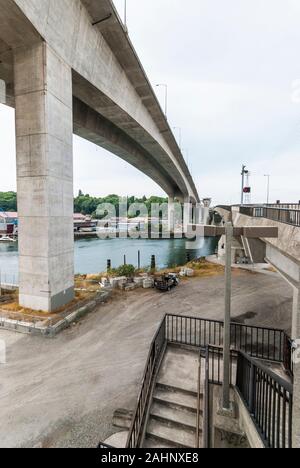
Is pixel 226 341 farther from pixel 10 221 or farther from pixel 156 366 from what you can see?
pixel 10 221

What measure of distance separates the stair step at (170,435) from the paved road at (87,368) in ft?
2.38

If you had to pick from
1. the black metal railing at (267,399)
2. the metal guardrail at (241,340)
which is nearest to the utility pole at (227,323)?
the black metal railing at (267,399)

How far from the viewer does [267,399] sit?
3346mm

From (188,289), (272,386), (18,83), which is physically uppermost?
(18,83)

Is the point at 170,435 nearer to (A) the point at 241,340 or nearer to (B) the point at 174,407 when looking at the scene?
(B) the point at 174,407

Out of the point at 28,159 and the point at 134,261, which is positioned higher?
the point at 28,159

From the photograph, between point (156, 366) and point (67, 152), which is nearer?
point (156, 366)

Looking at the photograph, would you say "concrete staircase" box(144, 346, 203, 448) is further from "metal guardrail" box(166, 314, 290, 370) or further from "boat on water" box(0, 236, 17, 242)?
"boat on water" box(0, 236, 17, 242)

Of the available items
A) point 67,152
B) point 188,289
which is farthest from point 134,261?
point 67,152

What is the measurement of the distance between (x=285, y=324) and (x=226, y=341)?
19.7 ft

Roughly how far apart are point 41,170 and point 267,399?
903 cm

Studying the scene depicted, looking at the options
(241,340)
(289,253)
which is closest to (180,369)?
(241,340)

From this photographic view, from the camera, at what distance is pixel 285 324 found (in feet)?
28.3
